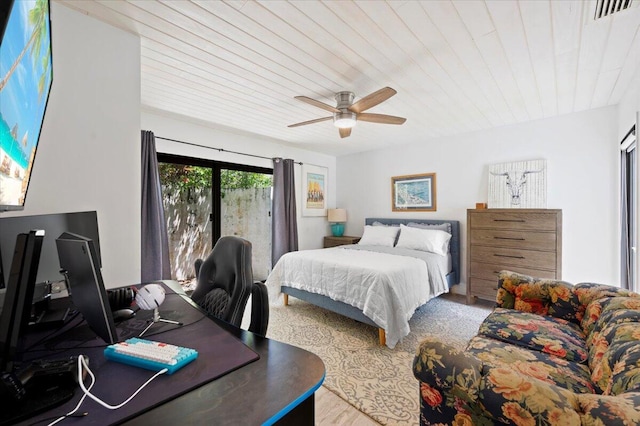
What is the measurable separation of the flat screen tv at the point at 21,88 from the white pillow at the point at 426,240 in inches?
152

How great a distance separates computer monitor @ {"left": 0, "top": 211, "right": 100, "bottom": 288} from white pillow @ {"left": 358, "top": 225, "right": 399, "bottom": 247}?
3621mm

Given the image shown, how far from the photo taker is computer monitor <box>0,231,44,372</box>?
66cm

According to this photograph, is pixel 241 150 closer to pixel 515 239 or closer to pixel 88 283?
pixel 88 283

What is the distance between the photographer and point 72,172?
160cm

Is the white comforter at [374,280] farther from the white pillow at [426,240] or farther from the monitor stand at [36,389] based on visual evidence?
the monitor stand at [36,389]

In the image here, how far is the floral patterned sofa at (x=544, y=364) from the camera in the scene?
0.77 m

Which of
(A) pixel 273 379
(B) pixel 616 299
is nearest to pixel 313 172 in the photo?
(B) pixel 616 299

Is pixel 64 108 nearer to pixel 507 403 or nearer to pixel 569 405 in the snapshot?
pixel 507 403

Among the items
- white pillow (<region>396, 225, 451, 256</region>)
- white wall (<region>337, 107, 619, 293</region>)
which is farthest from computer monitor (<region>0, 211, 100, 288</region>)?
white wall (<region>337, 107, 619, 293</region>)

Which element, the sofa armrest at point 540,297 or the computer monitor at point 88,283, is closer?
the computer monitor at point 88,283

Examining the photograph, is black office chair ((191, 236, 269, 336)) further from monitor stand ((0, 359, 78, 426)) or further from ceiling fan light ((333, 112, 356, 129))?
ceiling fan light ((333, 112, 356, 129))

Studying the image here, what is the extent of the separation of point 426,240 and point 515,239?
40.4 inches

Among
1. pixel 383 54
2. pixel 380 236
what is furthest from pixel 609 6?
pixel 380 236

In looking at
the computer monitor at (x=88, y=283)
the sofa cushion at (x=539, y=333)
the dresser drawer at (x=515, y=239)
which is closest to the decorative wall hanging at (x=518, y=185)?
the dresser drawer at (x=515, y=239)
